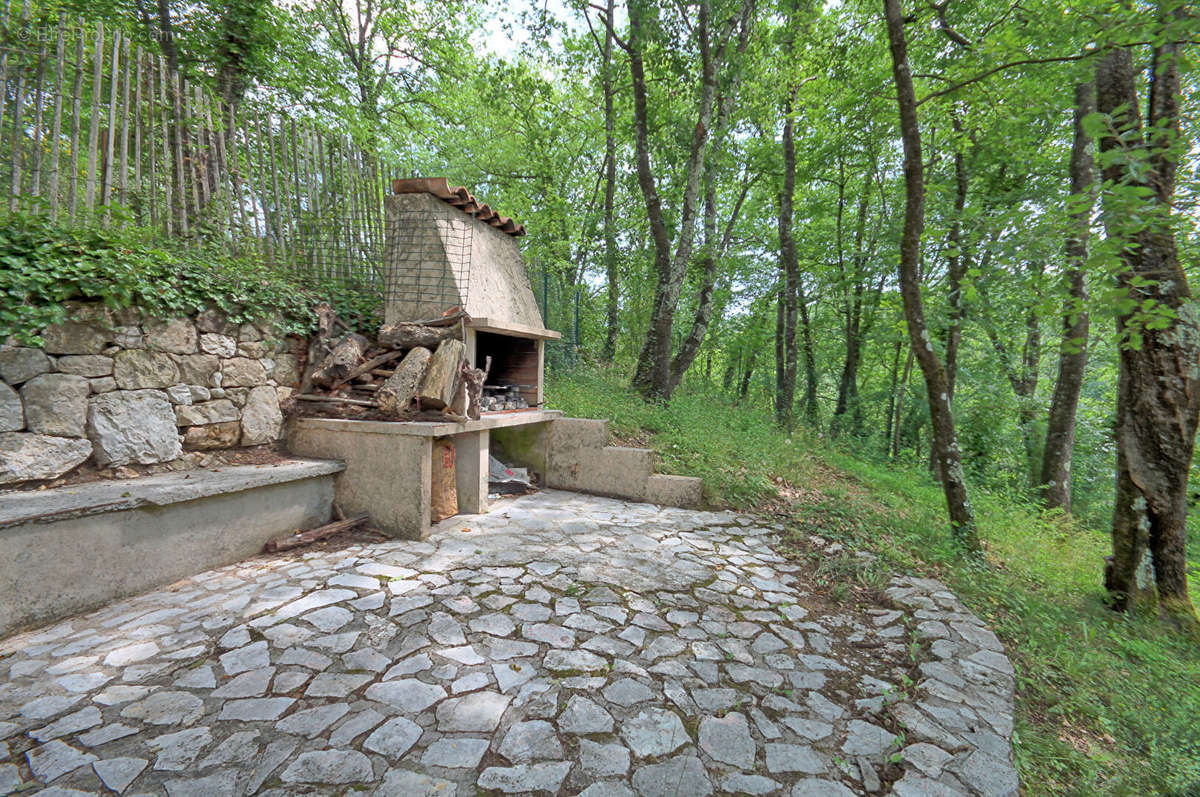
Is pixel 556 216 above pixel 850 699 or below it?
above

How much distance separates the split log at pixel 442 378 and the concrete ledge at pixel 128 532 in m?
1.04

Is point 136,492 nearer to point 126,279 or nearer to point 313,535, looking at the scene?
point 313,535

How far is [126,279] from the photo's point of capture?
114 inches

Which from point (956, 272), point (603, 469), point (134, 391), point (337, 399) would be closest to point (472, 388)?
point (337, 399)

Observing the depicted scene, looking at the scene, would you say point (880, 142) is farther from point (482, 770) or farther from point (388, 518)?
point (482, 770)

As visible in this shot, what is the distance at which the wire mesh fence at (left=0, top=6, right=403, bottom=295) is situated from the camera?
296 cm

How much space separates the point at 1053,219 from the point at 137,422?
20.2 feet

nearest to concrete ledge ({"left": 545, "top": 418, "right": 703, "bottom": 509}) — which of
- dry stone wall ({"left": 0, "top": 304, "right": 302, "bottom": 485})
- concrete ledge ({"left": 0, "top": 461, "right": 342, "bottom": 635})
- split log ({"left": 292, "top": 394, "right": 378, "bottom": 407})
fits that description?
split log ({"left": 292, "top": 394, "right": 378, "bottom": 407})

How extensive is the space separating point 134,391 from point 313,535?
1497 mm

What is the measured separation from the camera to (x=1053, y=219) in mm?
2939

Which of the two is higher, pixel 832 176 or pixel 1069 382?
pixel 832 176

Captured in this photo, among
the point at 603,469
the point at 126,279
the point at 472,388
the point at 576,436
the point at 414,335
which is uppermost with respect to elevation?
the point at 126,279

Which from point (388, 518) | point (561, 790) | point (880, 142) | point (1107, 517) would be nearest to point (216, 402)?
point (388, 518)

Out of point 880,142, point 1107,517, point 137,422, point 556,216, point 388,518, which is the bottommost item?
point 1107,517
